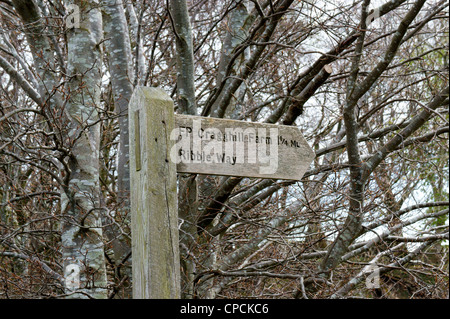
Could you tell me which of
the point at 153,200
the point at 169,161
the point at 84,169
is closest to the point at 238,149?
the point at 169,161

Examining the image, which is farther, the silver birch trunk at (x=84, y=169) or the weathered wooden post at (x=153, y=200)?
the silver birch trunk at (x=84, y=169)

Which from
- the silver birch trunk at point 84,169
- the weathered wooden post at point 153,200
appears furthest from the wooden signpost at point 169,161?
the silver birch trunk at point 84,169

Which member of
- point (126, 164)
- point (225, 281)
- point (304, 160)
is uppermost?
point (126, 164)

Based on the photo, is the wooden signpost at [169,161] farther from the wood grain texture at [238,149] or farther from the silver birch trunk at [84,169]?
the silver birch trunk at [84,169]

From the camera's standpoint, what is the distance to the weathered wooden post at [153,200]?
2139mm

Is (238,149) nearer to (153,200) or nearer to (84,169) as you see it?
(153,200)

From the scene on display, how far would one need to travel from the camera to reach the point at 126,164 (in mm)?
4613

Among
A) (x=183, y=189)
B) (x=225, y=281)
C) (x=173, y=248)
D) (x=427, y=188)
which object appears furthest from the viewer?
(x=427, y=188)

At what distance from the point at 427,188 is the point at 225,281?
451cm

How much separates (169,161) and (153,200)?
18 cm

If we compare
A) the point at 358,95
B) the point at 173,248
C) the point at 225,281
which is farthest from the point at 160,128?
the point at 225,281

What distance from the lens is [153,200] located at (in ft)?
7.11

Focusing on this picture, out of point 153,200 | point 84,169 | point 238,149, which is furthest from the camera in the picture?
point 84,169
